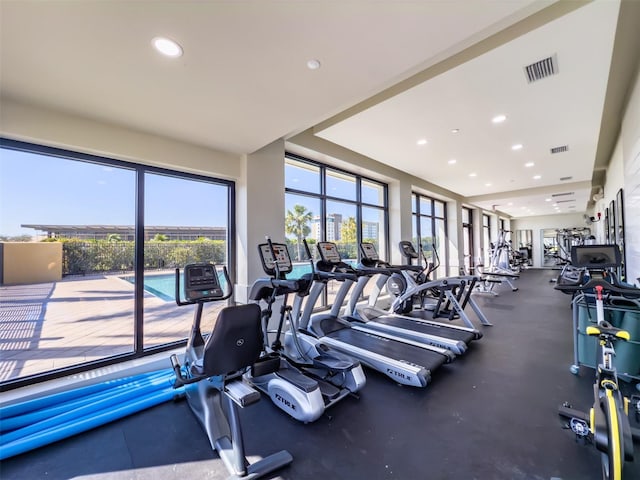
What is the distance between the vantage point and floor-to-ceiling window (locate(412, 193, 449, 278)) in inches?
332

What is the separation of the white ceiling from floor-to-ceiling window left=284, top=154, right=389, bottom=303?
1205 millimetres

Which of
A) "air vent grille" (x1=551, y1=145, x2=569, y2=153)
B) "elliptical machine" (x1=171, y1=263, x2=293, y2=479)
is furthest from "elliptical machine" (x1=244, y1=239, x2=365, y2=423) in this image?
"air vent grille" (x1=551, y1=145, x2=569, y2=153)

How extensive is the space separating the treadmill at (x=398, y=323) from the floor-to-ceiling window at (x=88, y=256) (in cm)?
240

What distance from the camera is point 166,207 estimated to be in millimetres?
3691

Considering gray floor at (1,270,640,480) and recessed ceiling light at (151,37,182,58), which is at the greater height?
recessed ceiling light at (151,37,182,58)

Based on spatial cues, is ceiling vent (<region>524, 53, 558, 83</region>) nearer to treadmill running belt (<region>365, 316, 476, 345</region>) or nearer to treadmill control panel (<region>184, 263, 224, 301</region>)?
treadmill running belt (<region>365, 316, 476, 345</region>)

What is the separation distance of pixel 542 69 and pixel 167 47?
139 inches

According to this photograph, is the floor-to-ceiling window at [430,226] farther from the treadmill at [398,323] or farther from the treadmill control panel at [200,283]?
the treadmill control panel at [200,283]

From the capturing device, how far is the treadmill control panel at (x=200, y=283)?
7.64 feet

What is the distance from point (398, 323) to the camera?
176 inches

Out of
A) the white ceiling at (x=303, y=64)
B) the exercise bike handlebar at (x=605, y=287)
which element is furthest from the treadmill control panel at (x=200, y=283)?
the exercise bike handlebar at (x=605, y=287)

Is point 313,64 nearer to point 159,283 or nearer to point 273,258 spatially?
point 273,258

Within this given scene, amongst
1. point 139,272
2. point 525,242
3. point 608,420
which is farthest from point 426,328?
point 525,242

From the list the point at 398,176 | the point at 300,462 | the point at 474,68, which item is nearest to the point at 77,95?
the point at 300,462
